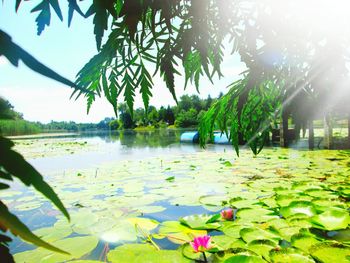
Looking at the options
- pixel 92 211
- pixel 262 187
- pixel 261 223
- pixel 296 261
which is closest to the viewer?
pixel 296 261

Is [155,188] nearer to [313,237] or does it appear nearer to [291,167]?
[313,237]

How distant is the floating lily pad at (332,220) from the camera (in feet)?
4.35

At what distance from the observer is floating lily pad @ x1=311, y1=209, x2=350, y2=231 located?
1.33 metres

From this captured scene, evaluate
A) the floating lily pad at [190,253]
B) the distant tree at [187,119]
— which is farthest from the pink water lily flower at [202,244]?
the distant tree at [187,119]

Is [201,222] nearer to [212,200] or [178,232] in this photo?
[178,232]

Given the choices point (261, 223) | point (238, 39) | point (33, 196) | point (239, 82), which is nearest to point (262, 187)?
point (261, 223)

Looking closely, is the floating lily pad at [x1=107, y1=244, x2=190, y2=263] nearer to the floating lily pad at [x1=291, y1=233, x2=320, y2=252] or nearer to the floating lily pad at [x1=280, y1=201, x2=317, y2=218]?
the floating lily pad at [x1=291, y1=233, x2=320, y2=252]

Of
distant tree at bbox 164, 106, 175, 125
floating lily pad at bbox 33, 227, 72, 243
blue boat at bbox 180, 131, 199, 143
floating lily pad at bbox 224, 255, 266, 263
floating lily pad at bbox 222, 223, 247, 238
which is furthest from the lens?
distant tree at bbox 164, 106, 175, 125

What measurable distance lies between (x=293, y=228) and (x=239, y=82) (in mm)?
1095

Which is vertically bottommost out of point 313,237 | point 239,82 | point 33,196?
point 33,196

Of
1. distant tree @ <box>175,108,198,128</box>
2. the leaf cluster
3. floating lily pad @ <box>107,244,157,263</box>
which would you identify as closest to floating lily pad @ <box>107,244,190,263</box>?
floating lily pad @ <box>107,244,157,263</box>

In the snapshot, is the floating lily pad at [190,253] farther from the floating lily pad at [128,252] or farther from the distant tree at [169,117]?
the distant tree at [169,117]

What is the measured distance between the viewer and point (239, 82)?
2.37 ft

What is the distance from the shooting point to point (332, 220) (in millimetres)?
1377
